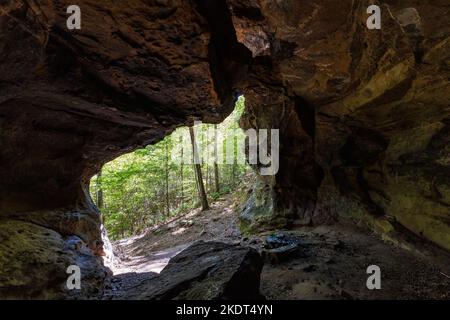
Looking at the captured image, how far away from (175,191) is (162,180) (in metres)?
1.80

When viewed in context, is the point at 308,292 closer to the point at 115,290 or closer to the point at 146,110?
the point at 115,290

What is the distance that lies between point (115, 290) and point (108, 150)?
414 cm

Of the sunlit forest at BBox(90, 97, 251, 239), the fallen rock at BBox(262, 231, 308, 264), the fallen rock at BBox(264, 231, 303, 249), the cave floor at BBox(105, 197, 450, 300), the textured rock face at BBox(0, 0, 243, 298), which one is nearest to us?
the textured rock face at BBox(0, 0, 243, 298)

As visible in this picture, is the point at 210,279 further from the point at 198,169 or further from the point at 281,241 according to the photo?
the point at 198,169

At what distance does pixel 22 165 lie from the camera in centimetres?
669

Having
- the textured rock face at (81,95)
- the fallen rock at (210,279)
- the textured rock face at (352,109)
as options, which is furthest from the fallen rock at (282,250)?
the textured rock face at (81,95)

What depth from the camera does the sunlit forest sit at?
16.7m

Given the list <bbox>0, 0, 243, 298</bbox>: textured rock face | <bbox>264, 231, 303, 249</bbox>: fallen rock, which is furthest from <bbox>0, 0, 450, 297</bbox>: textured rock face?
<bbox>264, 231, 303, 249</bbox>: fallen rock

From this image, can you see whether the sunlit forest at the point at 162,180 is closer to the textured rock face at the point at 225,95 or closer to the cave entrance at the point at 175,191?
the cave entrance at the point at 175,191

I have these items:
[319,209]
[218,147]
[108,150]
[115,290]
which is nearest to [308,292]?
[115,290]

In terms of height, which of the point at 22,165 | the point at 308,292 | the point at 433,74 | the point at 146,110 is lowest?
the point at 308,292

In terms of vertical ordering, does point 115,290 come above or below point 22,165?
below

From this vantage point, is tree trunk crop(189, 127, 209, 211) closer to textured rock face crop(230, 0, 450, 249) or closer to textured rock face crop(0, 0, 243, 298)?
textured rock face crop(230, 0, 450, 249)

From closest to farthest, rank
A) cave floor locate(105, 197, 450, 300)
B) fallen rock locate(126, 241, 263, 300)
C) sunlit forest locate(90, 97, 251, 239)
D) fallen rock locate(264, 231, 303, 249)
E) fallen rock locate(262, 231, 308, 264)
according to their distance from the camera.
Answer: fallen rock locate(126, 241, 263, 300), cave floor locate(105, 197, 450, 300), fallen rock locate(262, 231, 308, 264), fallen rock locate(264, 231, 303, 249), sunlit forest locate(90, 97, 251, 239)
